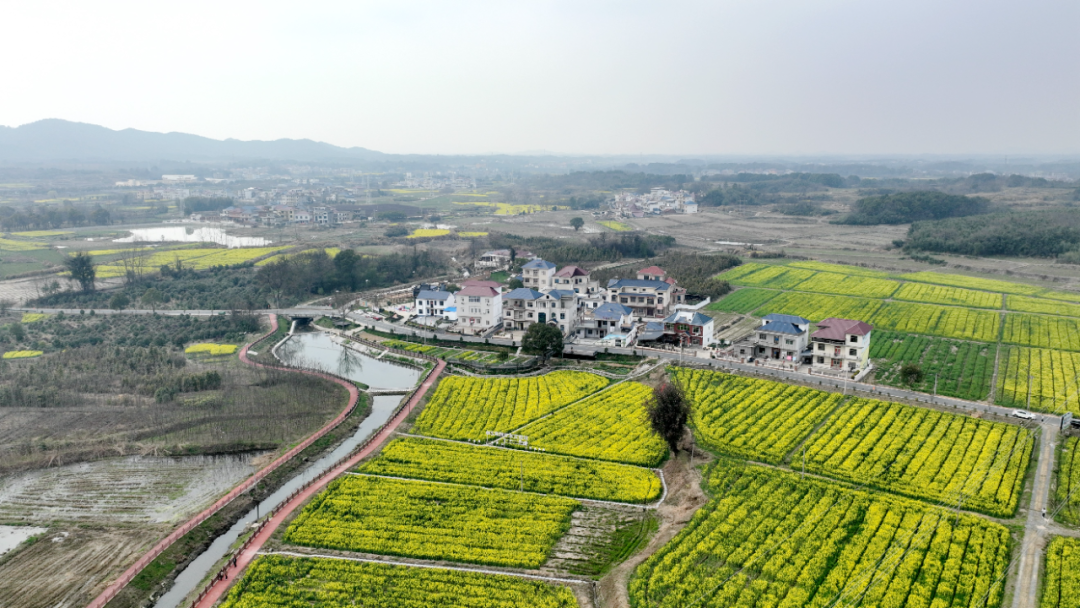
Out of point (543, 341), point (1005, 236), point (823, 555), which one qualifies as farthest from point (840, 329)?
point (1005, 236)

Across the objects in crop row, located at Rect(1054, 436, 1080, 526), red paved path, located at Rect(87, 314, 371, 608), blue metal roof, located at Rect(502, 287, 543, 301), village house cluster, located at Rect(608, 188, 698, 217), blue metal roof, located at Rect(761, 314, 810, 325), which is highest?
village house cluster, located at Rect(608, 188, 698, 217)

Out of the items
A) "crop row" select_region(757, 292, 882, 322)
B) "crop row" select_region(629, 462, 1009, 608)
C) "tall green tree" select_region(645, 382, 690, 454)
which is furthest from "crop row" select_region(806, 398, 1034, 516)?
"crop row" select_region(757, 292, 882, 322)

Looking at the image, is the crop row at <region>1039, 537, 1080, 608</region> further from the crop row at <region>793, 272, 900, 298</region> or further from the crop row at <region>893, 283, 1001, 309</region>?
the crop row at <region>793, 272, 900, 298</region>

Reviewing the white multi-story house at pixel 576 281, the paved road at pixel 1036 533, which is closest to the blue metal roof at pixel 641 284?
the white multi-story house at pixel 576 281

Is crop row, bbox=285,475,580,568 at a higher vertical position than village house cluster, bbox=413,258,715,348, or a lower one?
lower

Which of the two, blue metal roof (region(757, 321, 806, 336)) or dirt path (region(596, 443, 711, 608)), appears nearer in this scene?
dirt path (region(596, 443, 711, 608))

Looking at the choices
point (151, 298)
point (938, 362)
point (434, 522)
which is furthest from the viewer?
point (151, 298)

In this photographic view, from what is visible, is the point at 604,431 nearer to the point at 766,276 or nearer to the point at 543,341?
the point at 543,341
